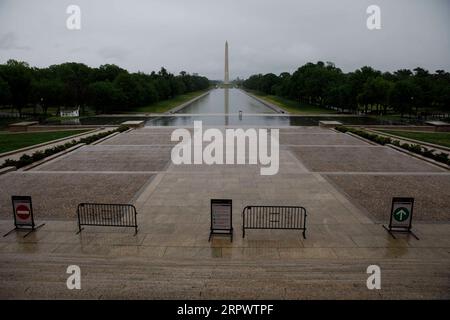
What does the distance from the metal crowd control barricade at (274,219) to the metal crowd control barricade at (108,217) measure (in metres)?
3.62

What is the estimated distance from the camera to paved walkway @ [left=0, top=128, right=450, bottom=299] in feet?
22.7

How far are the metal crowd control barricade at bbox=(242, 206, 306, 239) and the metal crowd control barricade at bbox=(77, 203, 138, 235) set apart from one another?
11.9ft

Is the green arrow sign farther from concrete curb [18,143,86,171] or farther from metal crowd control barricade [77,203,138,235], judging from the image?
concrete curb [18,143,86,171]

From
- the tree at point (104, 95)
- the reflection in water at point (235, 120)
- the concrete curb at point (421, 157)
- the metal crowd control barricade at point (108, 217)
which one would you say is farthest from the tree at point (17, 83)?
the concrete curb at point (421, 157)

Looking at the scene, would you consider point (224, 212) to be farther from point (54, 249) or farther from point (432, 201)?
point (432, 201)

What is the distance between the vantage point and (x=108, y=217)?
1162 cm

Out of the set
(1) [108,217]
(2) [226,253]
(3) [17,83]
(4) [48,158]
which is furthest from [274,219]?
(3) [17,83]

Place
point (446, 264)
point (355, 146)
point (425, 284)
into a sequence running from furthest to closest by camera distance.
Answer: point (355, 146)
point (446, 264)
point (425, 284)

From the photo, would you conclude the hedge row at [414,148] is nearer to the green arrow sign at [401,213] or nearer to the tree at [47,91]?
the green arrow sign at [401,213]

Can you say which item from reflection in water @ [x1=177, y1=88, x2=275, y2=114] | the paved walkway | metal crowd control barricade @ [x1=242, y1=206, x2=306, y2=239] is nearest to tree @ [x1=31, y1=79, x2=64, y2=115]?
reflection in water @ [x1=177, y1=88, x2=275, y2=114]

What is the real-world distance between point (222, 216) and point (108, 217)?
4269 mm
